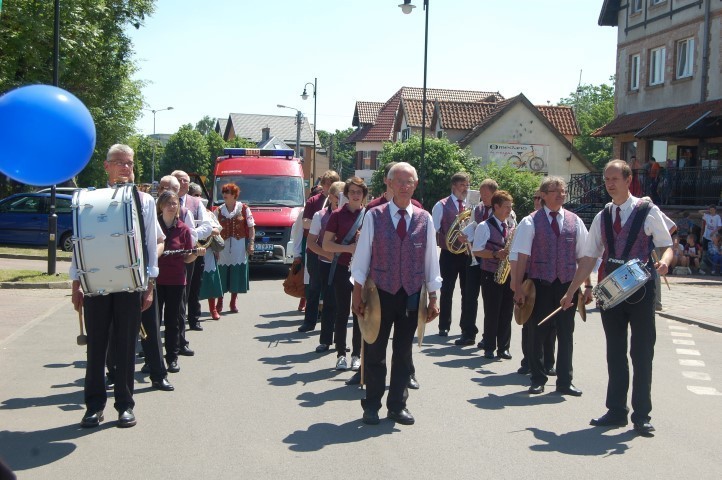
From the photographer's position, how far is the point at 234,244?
42.8ft

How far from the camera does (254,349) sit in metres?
10.1

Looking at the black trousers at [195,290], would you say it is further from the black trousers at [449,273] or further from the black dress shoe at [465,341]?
the black dress shoe at [465,341]

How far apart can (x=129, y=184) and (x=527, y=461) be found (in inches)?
134

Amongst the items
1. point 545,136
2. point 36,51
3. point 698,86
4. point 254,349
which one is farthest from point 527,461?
point 545,136

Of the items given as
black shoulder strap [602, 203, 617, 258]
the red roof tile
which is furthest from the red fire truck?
the red roof tile

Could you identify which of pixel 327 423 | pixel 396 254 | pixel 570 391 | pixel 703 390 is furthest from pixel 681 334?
pixel 327 423

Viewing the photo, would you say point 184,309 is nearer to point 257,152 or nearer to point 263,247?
point 263,247

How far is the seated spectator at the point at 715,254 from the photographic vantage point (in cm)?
2258

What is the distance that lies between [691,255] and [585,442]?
18.3m

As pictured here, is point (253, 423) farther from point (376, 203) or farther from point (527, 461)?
point (376, 203)

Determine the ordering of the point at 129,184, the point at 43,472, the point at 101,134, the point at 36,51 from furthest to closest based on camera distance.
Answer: the point at 101,134 → the point at 36,51 → the point at 129,184 → the point at 43,472

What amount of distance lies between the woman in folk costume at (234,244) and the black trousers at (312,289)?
5.15 feet

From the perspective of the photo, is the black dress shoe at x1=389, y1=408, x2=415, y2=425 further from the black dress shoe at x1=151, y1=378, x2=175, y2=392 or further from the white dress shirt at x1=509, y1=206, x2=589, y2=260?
the black dress shoe at x1=151, y1=378, x2=175, y2=392

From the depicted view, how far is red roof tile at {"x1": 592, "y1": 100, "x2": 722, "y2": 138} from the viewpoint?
2788 centimetres
